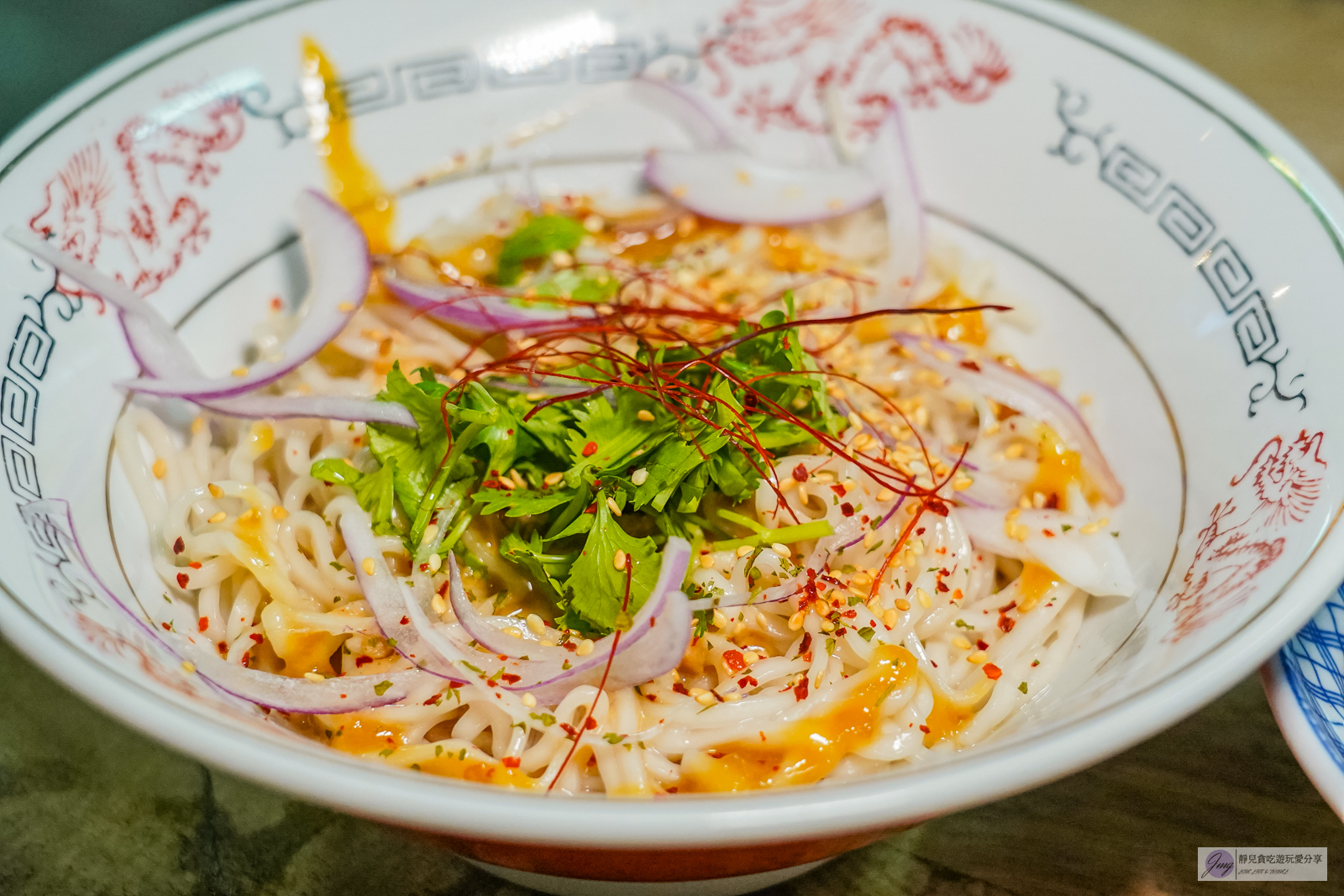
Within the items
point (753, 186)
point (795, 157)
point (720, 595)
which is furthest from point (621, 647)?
point (795, 157)

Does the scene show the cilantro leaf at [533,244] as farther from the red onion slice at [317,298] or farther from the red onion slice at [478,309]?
the red onion slice at [317,298]

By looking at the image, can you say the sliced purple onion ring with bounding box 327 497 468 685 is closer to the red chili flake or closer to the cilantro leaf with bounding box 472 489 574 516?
the cilantro leaf with bounding box 472 489 574 516

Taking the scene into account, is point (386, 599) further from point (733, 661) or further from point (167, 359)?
point (167, 359)

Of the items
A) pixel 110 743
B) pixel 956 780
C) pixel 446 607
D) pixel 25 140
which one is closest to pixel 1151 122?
pixel 956 780

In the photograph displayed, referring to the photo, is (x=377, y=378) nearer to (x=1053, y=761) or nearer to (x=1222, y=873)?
(x=1053, y=761)

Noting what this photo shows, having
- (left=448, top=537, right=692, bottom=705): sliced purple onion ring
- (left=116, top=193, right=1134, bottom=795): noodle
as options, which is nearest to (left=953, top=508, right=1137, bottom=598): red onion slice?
(left=116, top=193, right=1134, bottom=795): noodle

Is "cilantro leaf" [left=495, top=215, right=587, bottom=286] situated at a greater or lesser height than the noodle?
greater

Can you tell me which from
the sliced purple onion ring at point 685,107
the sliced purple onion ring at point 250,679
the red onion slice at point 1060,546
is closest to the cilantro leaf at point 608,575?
the sliced purple onion ring at point 250,679
